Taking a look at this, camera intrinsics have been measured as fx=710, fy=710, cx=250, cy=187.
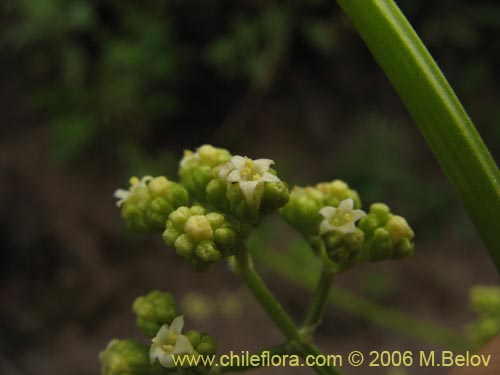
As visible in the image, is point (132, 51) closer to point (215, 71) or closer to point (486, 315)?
point (215, 71)

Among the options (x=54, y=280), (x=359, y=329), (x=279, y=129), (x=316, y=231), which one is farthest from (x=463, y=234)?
(x=316, y=231)

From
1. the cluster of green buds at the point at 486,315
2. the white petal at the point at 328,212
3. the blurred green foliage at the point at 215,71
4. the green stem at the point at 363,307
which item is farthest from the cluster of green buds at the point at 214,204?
the blurred green foliage at the point at 215,71

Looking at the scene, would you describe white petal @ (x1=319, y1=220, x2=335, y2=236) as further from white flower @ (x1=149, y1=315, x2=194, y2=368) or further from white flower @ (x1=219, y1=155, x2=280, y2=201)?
white flower @ (x1=149, y1=315, x2=194, y2=368)

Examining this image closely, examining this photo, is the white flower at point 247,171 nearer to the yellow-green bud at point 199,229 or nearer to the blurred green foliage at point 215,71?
the yellow-green bud at point 199,229

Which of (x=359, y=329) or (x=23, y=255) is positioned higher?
(x=23, y=255)

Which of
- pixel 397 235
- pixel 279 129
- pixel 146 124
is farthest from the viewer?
pixel 279 129

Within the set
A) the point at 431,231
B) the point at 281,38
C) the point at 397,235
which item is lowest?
the point at 431,231

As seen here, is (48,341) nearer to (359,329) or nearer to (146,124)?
(146,124)
